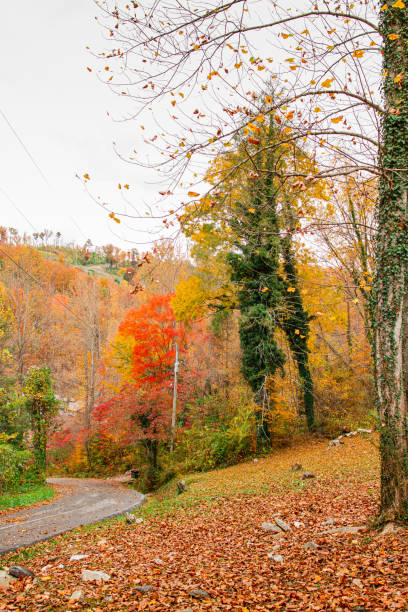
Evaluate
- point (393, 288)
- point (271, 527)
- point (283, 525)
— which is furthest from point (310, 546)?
point (393, 288)

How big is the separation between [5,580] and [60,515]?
6.38 meters

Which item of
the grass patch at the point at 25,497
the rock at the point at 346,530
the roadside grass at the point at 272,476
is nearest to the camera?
the rock at the point at 346,530

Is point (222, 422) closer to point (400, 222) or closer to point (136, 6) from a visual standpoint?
point (400, 222)

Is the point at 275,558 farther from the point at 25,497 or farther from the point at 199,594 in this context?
the point at 25,497

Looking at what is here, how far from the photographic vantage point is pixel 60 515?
10414 mm

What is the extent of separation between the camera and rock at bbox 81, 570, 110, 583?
4.48 metres

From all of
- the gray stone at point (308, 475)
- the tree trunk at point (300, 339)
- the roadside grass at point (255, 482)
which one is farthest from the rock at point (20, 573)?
the tree trunk at point (300, 339)

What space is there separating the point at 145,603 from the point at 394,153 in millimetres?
5572

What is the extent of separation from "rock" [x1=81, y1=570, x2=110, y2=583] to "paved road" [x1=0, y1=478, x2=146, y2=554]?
292 cm

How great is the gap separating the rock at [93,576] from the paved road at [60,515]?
292cm

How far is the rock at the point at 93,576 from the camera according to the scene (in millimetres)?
4481

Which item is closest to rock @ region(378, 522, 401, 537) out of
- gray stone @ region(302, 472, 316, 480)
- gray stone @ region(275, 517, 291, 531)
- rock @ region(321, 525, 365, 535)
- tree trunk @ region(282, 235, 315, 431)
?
rock @ region(321, 525, 365, 535)

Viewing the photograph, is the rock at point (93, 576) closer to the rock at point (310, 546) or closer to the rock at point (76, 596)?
the rock at point (76, 596)

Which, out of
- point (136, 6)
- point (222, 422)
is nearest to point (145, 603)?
point (136, 6)
